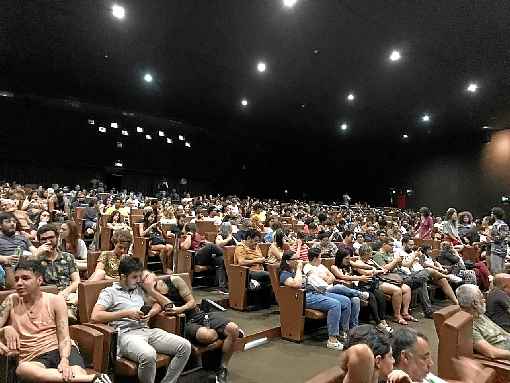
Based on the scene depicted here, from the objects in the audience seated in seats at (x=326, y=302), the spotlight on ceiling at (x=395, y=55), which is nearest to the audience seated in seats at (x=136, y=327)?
the audience seated in seats at (x=326, y=302)

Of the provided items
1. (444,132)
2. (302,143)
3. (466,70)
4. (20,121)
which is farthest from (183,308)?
(302,143)

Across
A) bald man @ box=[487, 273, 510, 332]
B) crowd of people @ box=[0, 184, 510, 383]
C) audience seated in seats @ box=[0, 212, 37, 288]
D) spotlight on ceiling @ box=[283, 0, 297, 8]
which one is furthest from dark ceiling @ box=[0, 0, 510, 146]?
audience seated in seats @ box=[0, 212, 37, 288]

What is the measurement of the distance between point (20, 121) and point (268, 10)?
11170 millimetres

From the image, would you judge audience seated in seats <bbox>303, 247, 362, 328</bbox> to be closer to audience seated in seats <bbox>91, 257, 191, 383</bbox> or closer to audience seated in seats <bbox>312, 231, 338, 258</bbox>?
audience seated in seats <bbox>312, 231, 338, 258</bbox>

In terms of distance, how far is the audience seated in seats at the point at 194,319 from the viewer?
331cm

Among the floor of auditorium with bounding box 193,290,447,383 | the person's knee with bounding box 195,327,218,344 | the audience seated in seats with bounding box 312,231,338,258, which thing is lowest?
the floor of auditorium with bounding box 193,290,447,383

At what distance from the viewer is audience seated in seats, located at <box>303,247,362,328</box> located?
4699 millimetres

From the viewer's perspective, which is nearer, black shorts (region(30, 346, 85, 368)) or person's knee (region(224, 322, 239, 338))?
black shorts (region(30, 346, 85, 368))

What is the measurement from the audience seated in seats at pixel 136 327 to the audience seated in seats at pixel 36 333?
35 centimetres

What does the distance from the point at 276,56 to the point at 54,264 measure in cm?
668

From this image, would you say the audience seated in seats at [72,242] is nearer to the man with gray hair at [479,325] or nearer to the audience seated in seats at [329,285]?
the audience seated in seats at [329,285]

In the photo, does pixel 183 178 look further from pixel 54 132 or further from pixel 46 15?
pixel 46 15

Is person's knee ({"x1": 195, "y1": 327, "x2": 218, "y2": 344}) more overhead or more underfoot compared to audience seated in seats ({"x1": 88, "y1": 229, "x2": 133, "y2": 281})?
more underfoot

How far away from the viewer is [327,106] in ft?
43.8
